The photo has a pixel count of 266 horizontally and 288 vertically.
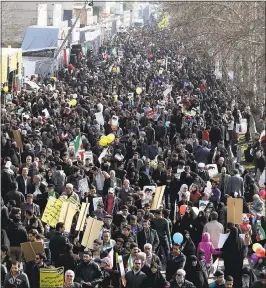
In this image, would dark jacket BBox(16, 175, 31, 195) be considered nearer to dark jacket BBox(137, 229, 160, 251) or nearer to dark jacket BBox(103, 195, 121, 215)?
dark jacket BBox(103, 195, 121, 215)

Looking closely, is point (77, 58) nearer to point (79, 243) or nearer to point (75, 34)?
point (75, 34)

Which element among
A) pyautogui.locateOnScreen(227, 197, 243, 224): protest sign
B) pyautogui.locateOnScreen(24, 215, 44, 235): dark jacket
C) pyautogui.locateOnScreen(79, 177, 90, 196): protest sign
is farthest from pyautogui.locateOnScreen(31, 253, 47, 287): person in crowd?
pyautogui.locateOnScreen(79, 177, 90, 196): protest sign

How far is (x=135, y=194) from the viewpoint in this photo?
1634 cm

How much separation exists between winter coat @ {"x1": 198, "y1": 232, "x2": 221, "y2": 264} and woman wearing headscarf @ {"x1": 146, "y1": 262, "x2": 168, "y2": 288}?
2285 millimetres

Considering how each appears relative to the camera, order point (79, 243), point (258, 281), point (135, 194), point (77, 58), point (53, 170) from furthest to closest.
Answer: point (77, 58) < point (53, 170) < point (135, 194) < point (79, 243) < point (258, 281)

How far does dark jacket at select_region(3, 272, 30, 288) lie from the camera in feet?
37.5

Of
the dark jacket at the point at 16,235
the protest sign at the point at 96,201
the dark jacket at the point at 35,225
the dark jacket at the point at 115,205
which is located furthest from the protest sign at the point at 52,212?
the dark jacket at the point at 16,235

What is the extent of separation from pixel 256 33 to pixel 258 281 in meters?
16.5

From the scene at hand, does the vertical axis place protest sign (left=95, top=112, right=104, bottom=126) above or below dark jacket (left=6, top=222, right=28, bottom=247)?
above

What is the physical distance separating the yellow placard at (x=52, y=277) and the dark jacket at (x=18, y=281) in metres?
0.30

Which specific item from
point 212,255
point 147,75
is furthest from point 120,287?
point 147,75

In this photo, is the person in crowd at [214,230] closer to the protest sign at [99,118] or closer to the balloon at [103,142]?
the balloon at [103,142]

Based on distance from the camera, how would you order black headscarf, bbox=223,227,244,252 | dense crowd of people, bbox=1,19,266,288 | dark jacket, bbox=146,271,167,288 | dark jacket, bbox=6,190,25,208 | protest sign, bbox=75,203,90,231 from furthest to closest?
dark jacket, bbox=6,190,25,208
protest sign, bbox=75,203,90,231
black headscarf, bbox=223,227,244,252
dense crowd of people, bbox=1,19,266,288
dark jacket, bbox=146,271,167,288

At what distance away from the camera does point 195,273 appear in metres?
12.2
